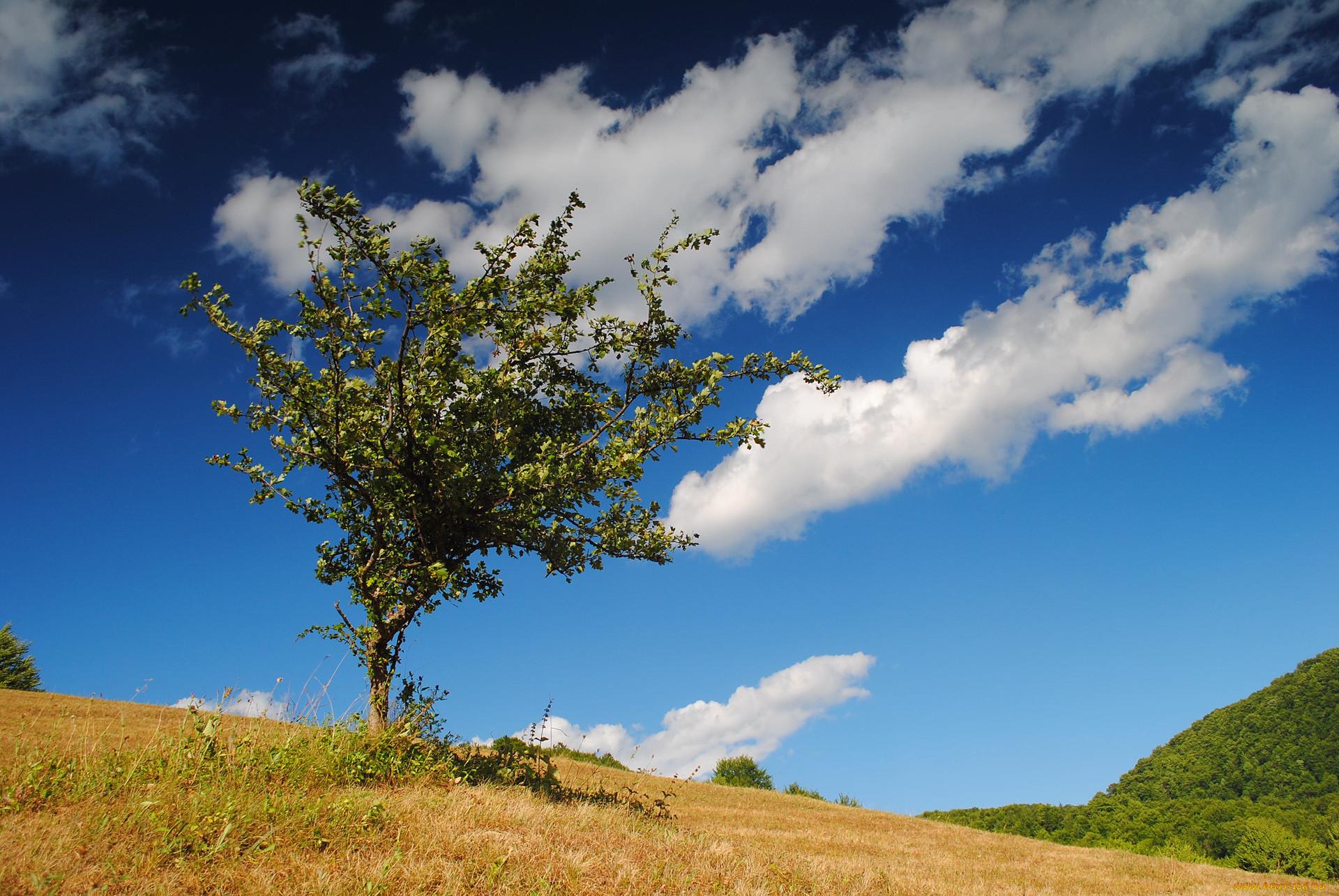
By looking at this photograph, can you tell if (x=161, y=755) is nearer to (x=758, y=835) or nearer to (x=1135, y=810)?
(x=758, y=835)

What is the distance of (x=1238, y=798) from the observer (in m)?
87.7

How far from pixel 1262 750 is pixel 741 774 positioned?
10523cm

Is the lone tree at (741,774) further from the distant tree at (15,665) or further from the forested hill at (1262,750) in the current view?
the forested hill at (1262,750)

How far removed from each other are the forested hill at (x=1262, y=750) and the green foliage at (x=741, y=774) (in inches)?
3034

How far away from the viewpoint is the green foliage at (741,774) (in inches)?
1710

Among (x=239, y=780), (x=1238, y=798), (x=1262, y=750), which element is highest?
(x=239, y=780)

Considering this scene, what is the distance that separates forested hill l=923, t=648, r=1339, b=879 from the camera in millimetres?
40062

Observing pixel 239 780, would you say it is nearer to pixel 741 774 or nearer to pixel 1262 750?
pixel 741 774

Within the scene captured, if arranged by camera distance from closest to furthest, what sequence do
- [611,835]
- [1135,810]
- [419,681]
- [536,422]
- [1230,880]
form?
[611,835], [419,681], [536,422], [1230,880], [1135,810]

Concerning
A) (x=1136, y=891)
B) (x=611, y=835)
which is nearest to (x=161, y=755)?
(x=611, y=835)

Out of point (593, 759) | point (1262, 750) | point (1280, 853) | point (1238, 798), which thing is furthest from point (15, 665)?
point (1262, 750)

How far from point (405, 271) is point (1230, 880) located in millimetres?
25311

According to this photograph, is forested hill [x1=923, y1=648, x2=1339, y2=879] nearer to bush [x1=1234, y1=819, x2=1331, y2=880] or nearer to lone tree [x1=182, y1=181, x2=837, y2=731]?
bush [x1=1234, y1=819, x2=1331, y2=880]

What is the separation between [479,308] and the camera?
10.0 metres
